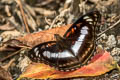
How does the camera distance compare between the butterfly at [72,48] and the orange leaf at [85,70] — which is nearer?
the orange leaf at [85,70]

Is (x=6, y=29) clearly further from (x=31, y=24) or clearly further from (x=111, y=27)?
(x=111, y=27)

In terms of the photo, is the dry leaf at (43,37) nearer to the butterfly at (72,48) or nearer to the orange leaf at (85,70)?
the butterfly at (72,48)

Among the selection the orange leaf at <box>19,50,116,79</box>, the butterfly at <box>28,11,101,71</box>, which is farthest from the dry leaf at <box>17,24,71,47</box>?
the orange leaf at <box>19,50,116,79</box>

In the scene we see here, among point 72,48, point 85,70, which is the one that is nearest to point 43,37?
point 72,48

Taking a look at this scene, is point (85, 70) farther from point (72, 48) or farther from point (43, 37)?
point (43, 37)

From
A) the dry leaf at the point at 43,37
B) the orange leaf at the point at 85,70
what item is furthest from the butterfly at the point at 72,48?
the dry leaf at the point at 43,37
